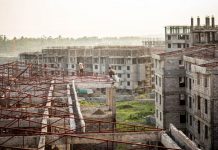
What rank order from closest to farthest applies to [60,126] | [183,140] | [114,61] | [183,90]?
[183,140] → [60,126] → [183,90] → [114,61]

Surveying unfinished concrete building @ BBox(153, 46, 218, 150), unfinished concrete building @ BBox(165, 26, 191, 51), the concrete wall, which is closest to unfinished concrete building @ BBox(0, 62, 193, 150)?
the concrete wall

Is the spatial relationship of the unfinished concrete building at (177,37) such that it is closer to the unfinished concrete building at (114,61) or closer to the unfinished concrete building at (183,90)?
the unfinished concrete building at (114,61)

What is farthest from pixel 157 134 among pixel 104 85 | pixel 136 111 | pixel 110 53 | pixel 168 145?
pixel 110 53

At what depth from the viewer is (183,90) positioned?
38.7 metres

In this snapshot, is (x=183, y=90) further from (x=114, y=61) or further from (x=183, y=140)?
(x=114, y=61)

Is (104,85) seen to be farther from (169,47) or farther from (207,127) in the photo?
(169,47)

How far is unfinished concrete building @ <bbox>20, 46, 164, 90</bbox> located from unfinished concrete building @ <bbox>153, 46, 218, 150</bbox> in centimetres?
3327

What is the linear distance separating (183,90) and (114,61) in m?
38.7

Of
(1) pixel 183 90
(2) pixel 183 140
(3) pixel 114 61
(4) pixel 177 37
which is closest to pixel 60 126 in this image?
(2) pixel 183 140

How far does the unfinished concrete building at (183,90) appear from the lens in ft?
110

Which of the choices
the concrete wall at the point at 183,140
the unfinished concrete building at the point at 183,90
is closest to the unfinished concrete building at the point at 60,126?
the concrete wall at the point at 183,140

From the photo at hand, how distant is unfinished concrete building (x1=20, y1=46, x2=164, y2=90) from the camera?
75.0m

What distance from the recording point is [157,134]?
831 inches

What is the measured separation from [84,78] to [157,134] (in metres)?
19.4
